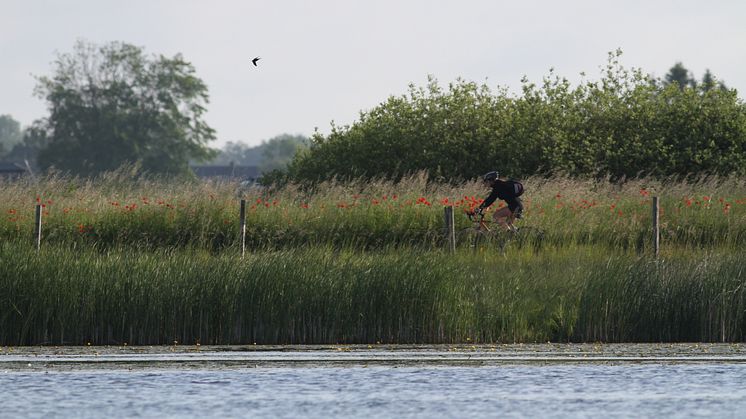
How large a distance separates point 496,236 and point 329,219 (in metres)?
3.51

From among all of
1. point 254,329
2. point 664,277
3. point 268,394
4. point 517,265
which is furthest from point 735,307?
point 268,394

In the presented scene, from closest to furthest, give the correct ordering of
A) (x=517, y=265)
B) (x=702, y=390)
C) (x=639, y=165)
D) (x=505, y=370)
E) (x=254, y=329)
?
1. (x=702, y=390)
2. (x=505, y=370)
3. (x=254, y=329)
4. (x=517, y=265)
5. (x=639, y=165)

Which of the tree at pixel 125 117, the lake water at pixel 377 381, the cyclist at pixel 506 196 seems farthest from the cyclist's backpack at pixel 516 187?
the tree at pixel 125 117

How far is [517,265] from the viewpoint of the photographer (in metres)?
17.9

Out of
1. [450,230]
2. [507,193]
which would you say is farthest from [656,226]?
[450,230]

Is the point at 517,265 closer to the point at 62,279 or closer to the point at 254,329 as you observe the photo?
the point at 254,329

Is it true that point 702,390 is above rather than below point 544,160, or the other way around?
below

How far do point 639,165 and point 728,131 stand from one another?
2.48 m

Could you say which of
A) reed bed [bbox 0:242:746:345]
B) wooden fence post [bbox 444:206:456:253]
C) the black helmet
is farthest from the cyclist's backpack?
reed bed [bbox 0:242:746:345]

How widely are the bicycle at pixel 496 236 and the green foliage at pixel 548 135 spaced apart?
7070 millimetres

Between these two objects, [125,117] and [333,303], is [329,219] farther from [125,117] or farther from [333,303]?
[125,117]

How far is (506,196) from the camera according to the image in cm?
2242

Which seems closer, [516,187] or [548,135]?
[516,187]

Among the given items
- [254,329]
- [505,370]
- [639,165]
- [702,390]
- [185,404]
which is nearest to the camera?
[185,404]
